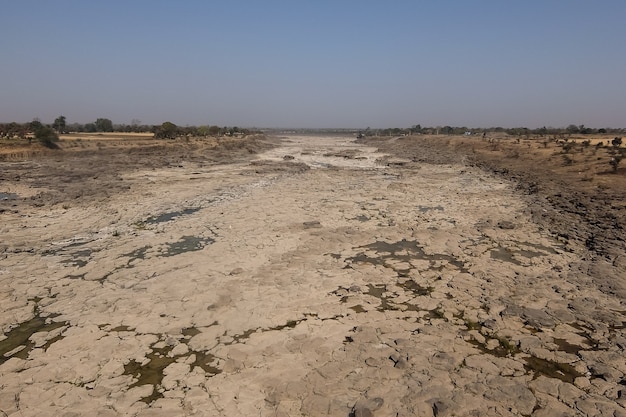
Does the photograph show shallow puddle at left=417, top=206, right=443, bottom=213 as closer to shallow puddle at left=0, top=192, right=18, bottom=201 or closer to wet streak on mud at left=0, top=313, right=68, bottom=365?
wet streak on mud at left=0, top=313, right=68, bottom=365

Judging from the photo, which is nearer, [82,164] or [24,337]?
[24,337]

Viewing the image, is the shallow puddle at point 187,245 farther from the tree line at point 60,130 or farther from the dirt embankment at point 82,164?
the tree line at point 60,130

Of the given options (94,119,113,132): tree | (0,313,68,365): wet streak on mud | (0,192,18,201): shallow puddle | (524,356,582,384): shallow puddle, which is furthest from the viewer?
(94,119,113,132): tree

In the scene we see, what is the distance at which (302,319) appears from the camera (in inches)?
268

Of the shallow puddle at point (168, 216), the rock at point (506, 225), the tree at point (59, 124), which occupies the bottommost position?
the shallow puddle at point (168, 216)

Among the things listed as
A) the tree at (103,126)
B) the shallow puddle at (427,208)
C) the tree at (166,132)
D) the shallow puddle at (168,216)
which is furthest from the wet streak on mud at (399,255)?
the tree at (103,126)

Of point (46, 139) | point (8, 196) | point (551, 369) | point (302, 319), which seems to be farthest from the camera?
point (46, 139)

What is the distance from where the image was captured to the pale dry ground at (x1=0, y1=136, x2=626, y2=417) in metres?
4.87

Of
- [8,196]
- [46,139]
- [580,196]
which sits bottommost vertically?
[8,196]

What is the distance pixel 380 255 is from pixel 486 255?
2.78 meters

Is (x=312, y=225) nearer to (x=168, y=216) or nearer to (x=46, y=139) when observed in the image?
(x=168, y=216)

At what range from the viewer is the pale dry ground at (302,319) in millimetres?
4867

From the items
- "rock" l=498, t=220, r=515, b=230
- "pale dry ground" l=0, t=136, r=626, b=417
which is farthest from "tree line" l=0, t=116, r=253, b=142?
"rock" l=498, t=220, r=515, b=230

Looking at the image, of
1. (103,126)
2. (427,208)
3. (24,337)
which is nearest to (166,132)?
(103,126)
